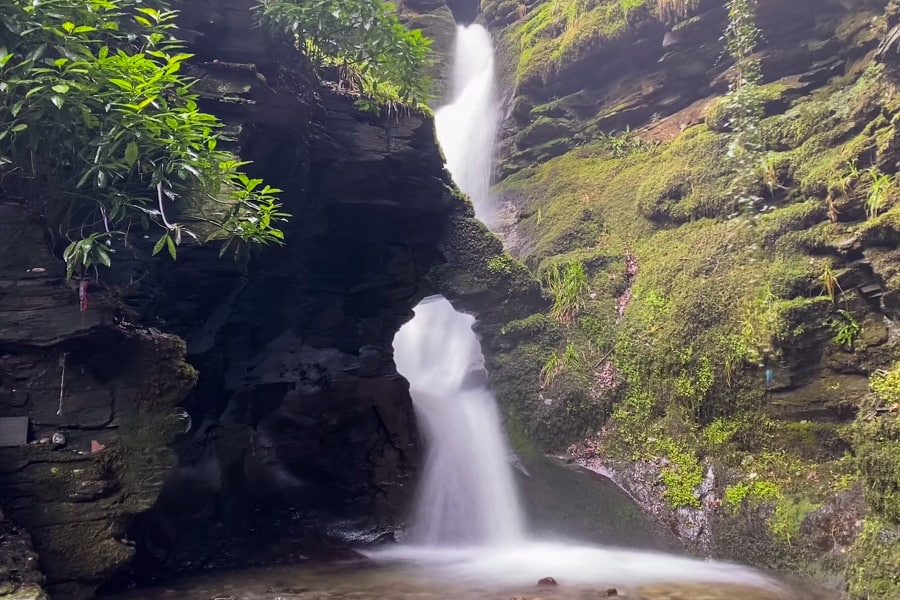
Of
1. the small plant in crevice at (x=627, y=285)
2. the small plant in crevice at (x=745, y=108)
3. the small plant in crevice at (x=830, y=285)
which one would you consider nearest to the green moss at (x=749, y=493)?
the small plant in crevice at (x=830, y=285)

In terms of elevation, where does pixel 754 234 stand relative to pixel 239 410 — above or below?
above

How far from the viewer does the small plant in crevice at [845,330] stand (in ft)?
21.4

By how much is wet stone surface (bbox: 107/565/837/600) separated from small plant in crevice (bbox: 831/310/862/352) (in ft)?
8.82

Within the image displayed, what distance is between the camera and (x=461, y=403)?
417 inches

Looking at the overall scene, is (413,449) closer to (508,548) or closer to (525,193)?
(508,548)

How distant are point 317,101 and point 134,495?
5.83 m

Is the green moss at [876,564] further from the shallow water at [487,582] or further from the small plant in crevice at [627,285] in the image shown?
the small plant in crevice at [627,285]

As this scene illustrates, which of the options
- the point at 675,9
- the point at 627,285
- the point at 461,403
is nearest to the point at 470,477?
the point at 461,403

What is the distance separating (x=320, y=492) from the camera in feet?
28.9

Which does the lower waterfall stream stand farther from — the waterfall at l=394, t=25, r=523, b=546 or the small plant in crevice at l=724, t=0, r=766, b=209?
the small plant in crevice at l=724, t=0, r=766, b=209

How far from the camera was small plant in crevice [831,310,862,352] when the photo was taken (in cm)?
651

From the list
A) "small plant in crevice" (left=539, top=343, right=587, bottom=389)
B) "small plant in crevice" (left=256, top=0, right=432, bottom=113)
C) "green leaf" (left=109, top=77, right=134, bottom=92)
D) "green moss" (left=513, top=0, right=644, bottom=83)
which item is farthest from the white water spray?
"green leaf" (left=109, top=77, right=134, bottom=92)

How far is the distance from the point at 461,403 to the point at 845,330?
19.9 ft

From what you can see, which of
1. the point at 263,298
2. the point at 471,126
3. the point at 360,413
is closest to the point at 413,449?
the point at 360,413
